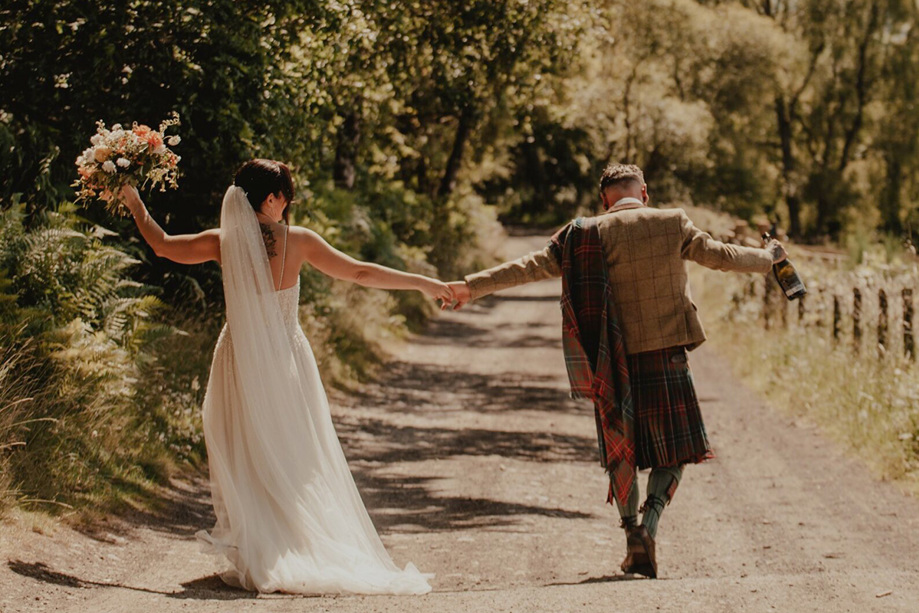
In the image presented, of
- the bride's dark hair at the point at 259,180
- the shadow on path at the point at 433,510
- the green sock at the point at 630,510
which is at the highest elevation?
the bride's dark hair at the point at 259,180

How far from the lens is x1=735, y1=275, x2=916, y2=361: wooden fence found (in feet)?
36.7

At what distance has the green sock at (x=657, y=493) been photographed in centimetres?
608

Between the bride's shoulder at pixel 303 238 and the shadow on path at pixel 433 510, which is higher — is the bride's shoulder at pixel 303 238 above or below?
above

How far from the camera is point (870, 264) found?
15.4 m

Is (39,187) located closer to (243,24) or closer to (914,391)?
(243,24)

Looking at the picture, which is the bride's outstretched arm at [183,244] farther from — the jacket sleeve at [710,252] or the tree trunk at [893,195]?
the tree trunk at [893,195]

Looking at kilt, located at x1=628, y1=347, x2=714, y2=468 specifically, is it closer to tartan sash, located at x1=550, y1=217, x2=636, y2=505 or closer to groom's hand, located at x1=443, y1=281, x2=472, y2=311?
tartan sash, located at x1=550, y1=217, x2=636, y2=505

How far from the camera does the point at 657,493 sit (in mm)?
6172

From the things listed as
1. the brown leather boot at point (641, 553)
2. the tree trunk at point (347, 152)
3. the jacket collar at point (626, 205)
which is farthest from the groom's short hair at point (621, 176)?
the tree trunk at point (347, 152)

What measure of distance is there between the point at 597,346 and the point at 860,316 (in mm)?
7445

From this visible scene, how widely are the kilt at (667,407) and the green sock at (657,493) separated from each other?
0.25ft

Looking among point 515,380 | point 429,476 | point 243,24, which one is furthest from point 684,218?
point 515,380

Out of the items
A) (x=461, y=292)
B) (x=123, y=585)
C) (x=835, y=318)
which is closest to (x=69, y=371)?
(x=123, y=585)

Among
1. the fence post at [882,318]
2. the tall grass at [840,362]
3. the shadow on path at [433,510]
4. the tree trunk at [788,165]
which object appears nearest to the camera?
the shadow on path at [433,510]
